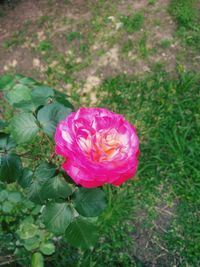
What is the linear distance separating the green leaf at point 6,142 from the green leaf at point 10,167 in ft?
0.10

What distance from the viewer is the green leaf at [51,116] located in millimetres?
1093

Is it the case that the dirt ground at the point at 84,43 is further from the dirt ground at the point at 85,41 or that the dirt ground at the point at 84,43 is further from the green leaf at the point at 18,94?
the green leaf at the point at 18,94

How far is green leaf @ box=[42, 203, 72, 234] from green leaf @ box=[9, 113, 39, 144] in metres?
0.20

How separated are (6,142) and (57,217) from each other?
279mm

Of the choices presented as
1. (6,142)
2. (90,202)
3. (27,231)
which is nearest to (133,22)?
(27,231)

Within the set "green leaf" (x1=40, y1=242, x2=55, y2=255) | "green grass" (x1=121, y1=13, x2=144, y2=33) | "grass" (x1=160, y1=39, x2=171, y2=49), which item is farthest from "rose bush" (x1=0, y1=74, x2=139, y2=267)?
"green grass" (x1=121, y1=13, x2=144, y2=33)

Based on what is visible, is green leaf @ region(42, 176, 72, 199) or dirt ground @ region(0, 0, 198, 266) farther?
dirt ground @ region(0, 0, 198, 266)

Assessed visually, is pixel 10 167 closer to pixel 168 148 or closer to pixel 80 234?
pixel 80 234

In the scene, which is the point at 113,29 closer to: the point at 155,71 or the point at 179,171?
the point at 155,71

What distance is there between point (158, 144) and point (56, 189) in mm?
1792

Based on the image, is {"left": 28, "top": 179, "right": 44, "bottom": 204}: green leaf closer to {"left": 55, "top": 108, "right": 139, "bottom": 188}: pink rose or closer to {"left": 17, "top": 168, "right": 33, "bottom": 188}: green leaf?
{"left": 17, "top": 168, "right": 33, "bottom": 188}: green leaf

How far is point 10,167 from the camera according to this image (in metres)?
1.12

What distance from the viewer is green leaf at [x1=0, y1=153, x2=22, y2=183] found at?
1.11 meters

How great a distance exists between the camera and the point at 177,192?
8.45ft
